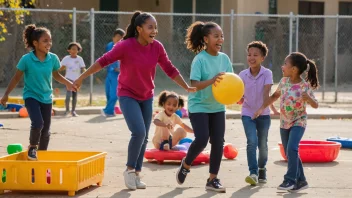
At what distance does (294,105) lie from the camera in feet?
30.1

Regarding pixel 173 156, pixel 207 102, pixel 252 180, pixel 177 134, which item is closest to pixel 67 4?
pixel 177 134

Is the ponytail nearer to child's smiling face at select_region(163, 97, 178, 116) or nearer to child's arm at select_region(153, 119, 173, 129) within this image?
child's arm at select_region(153, 119, 173, 129)

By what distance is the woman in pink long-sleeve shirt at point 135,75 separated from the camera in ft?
29.7

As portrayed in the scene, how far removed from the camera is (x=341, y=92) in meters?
27.0

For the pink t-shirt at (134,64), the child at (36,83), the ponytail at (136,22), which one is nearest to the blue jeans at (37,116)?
the child at (36,83)

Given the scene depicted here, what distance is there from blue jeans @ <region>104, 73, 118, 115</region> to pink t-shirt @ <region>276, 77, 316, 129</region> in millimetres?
9587

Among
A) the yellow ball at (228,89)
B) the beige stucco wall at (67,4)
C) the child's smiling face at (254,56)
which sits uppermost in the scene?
the beige stucco wall at (67,4)

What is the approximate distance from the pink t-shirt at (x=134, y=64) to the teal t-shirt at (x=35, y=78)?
0.98 meters

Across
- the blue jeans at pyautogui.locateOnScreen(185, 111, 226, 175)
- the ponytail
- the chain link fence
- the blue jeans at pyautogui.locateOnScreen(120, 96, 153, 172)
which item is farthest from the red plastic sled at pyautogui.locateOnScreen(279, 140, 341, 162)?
the chain link fence

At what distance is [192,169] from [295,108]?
2.05m

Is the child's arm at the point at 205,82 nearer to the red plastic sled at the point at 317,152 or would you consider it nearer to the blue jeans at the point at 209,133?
the blue jeans at the point at 209,133

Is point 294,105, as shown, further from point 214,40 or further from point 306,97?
point 214,40

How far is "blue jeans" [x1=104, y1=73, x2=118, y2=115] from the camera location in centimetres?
1856

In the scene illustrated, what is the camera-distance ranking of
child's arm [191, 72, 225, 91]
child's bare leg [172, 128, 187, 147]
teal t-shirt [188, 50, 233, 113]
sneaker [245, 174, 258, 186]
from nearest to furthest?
1. child's arm [191, 72, 225, 91]
2. teal t-shirt [188, 50, 233, 113]
3. sneaker [245, 174, 258, 186]
4. child's bare leg [172, 128, 187, 147]
